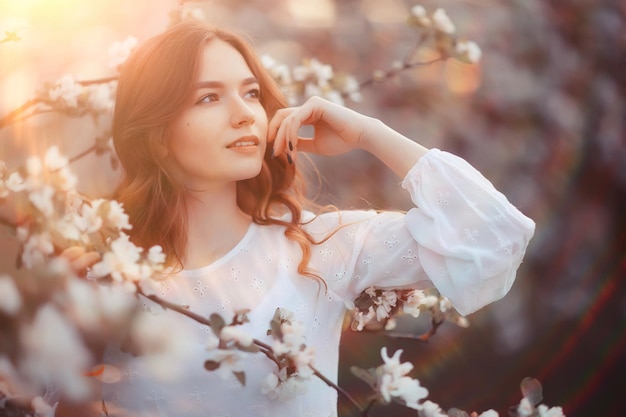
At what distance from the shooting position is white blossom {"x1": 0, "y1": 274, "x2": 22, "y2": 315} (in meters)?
1.00

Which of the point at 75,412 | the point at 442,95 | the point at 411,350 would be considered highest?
the point at 442,95

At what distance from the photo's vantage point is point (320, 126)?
44.3 inches

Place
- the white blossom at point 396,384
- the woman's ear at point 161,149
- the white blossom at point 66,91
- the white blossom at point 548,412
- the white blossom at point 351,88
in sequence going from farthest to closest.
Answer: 1. the white blossom at point 351,88
2. the white blossom at point 66,91
3. the woman's ear at point 161,149
4. the white blossom at point 548,412
5. the white blossom at point 396,384

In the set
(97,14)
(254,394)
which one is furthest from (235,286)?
(97,14)

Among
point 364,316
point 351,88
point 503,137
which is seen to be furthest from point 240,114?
point 503,137

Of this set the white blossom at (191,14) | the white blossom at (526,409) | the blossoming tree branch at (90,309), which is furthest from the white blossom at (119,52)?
the white blossom at (526,409)

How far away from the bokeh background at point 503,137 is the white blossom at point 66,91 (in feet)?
0.50

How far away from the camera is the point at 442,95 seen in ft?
5.20

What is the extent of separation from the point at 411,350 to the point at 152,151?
971 millimetres

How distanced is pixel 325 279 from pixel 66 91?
54 centimetres

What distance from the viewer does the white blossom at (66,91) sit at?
1167 mm

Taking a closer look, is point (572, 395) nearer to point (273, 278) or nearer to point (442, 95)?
point (442, 95)

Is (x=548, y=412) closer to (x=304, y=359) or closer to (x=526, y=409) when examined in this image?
(x=526, y=409)

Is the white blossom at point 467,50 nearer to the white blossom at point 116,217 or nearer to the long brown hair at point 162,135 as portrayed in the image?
the long brown hair at point 162,135
